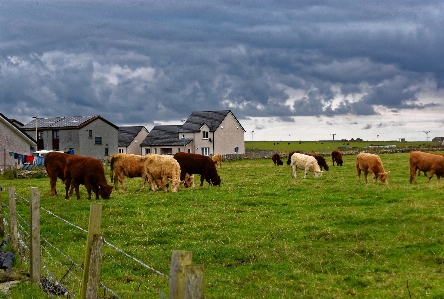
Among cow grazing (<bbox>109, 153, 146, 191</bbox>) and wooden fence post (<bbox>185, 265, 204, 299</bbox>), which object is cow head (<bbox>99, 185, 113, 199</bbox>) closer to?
cow grazing (<bbox>109, 153, 146, 191</bbox>)

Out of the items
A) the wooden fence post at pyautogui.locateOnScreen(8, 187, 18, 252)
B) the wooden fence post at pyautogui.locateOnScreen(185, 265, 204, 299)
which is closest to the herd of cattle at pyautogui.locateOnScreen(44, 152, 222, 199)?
the wooden fence post at pyautogui.locateOnScreen(8, 187, 18, 252)

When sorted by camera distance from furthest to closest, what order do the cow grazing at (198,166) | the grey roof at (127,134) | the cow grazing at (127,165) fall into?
the grey roof at (127,134) < the cow grazing at (198,166) < the cow grazing at (127,165)

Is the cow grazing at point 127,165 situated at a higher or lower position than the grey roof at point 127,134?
lower

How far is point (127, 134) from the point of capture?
343 ft

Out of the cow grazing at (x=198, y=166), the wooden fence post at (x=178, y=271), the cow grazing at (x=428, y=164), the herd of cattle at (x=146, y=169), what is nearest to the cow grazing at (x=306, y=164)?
the herd of cattle at (x=146, y=169)

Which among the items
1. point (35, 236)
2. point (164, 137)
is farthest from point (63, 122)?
point (35, 236)

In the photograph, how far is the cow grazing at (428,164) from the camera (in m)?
29.8

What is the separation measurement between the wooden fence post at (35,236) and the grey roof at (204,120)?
8292 centimetres

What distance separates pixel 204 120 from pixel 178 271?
90.9 m

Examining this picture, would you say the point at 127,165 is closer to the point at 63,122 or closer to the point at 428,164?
the point at 428,164

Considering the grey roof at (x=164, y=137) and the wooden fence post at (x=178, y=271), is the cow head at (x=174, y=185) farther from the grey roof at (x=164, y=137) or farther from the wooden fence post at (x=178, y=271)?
the grey roof at (x=164, y=137)

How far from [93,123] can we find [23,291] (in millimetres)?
74635

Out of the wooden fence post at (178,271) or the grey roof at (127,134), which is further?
the grey roof at (127,134)

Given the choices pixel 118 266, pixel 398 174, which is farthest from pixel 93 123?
pixel 118 266
